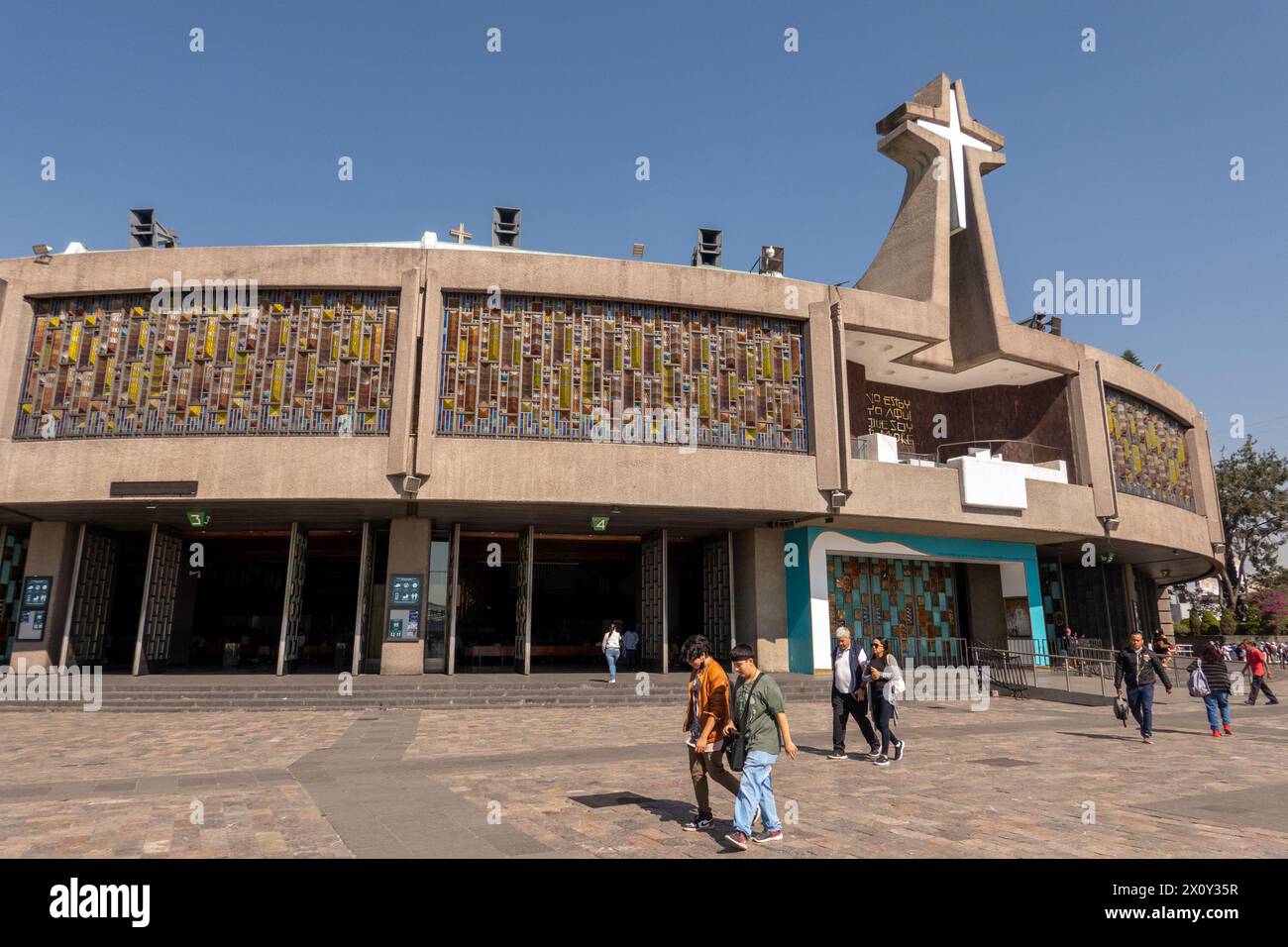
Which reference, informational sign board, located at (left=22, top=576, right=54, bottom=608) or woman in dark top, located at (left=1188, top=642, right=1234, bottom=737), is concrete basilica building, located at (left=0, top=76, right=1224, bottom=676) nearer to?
informational sign board, located at (left=22, top=576, right=54, bottom=608)

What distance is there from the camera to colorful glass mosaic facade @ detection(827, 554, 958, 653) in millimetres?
24031

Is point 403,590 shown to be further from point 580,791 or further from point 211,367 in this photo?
point 580,791

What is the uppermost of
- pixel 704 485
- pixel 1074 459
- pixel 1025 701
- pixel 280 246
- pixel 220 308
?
pixel 280 246

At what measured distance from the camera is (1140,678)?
1273cm

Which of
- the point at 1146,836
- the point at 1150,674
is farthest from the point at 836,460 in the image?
the point at 1146,836

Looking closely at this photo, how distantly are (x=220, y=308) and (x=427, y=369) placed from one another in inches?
235

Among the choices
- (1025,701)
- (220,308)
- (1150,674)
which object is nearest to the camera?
(1150,674)

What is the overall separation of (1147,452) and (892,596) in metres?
12.3

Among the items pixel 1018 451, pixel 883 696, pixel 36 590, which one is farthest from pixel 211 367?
pixel 1018 451

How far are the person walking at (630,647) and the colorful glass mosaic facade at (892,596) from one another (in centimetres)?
598

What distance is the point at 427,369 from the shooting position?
2003cm

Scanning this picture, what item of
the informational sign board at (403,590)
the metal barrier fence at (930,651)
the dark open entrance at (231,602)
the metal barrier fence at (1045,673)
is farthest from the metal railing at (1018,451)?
the dark open entrance at (231,602)

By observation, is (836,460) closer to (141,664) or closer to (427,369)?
(427,369)
